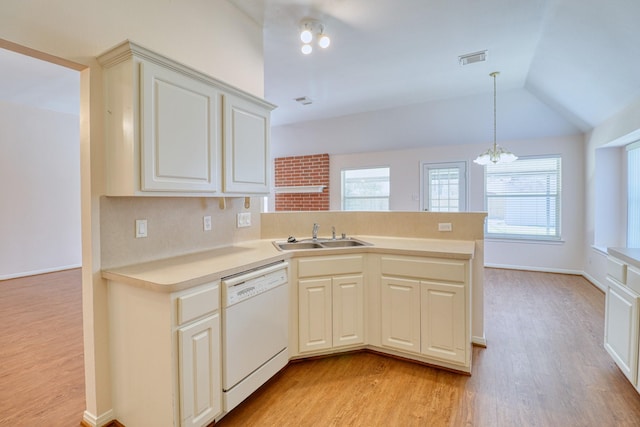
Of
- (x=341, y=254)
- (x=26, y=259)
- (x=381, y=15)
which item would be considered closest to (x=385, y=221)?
(x=341, y=254)

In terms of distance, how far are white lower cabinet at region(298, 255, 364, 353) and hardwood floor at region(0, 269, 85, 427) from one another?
1472mm

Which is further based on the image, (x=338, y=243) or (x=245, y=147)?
(x=338, y=243)

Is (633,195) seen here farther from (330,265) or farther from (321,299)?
(321,299)

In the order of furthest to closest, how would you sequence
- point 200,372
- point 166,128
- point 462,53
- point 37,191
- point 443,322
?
point 37,191
point 462,53
point 443,322
point 166,128
point 200,372

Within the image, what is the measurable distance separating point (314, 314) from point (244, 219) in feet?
3.37

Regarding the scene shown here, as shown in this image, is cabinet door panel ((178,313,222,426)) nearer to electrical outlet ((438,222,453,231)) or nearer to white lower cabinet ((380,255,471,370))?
white lower cabinet ((380,255,471,370))

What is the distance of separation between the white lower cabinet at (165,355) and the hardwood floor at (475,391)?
36 centimetres

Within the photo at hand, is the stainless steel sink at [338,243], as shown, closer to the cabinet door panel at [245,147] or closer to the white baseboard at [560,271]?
the cabinet door panel at [245,147]

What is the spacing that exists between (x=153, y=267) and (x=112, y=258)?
23 centimetres

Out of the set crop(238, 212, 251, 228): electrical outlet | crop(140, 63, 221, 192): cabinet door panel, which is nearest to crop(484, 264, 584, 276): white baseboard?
crop(238, 212, 251, 228): electrical outlet

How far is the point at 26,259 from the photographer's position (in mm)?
5000

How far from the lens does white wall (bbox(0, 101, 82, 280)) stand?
4766 mm

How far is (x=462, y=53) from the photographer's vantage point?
3385 millimetres

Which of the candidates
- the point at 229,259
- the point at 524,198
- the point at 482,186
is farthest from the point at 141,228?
the point at 524,198
